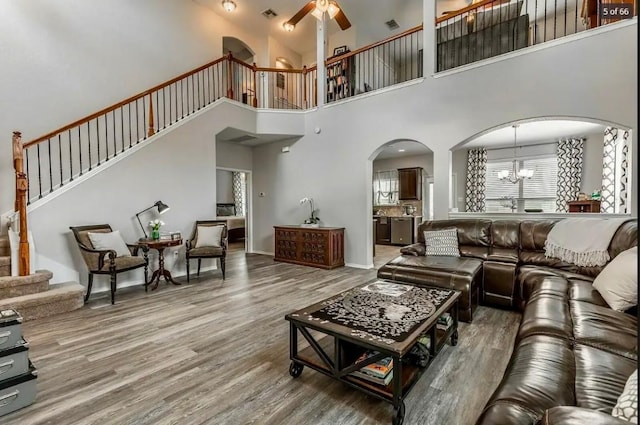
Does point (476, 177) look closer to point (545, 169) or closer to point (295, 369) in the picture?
point (545, 169)

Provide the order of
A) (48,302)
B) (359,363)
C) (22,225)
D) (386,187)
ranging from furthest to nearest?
1. (386,187)
2. (22,225)
3. (48,302)
4. (359,363)

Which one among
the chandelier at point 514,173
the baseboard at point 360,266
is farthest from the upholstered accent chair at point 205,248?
the chandelier at point 514,173

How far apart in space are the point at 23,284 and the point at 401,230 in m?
7.78

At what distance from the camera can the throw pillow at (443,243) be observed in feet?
13.4

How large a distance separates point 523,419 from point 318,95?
617 centimetres

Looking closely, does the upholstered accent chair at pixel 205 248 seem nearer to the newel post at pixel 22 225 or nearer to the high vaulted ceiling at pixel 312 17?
the newel post at pixel 22 225

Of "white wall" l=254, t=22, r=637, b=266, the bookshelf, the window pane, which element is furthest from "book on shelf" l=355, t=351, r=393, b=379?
the window pane

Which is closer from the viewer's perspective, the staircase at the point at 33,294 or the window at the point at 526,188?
the staircase at the point at 33,294

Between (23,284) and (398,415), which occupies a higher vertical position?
(23,284)

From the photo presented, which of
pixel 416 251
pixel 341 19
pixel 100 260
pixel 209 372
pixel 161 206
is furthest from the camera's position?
pixel 341 19

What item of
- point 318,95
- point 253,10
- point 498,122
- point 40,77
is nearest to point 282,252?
point 318,95

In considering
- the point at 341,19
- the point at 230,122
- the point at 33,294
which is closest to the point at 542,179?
the point at 341,19

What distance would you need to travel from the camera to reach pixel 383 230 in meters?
9.10

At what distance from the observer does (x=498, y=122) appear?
4.36m
